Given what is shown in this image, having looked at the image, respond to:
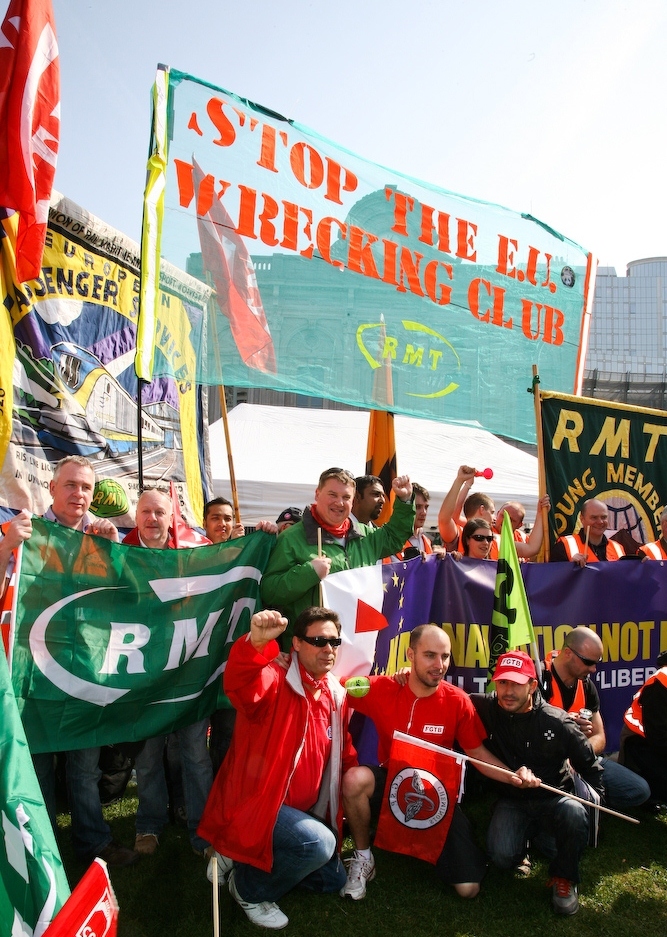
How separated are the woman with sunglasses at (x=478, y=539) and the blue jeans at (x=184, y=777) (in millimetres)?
2216

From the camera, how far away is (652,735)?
4.63 m

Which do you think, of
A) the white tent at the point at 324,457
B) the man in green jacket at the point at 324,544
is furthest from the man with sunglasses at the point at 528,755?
the white tent at the point at 324,457

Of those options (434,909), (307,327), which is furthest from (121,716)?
(307,327)

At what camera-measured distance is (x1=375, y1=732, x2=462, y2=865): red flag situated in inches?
149

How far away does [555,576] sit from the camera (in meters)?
5.18

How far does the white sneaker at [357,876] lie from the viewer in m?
3.66

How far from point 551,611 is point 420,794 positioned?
5.97ft

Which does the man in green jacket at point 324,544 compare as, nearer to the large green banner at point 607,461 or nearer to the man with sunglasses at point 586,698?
the man with sunglasses at point 586,698

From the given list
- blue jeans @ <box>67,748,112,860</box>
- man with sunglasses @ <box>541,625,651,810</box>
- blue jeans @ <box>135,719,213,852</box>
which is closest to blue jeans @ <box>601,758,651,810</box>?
man with sunglasses @ <box>541,625,651,810</box>

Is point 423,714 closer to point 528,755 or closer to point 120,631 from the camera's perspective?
point 528,755

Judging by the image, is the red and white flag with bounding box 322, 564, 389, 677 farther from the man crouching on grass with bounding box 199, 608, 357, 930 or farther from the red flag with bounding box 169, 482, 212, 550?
the red flag with bounding box 169, 482, 212, 550

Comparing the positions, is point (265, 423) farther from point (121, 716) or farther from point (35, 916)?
point (35, 916)

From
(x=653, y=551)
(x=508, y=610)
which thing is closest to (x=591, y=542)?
(x=653, y=551)

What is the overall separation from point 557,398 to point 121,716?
147 inches
